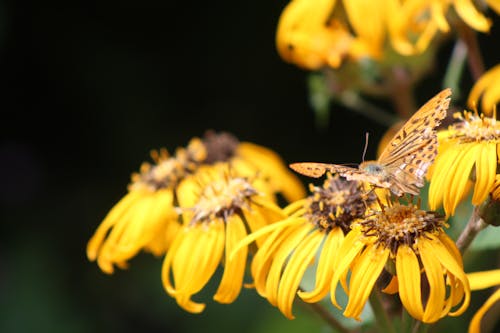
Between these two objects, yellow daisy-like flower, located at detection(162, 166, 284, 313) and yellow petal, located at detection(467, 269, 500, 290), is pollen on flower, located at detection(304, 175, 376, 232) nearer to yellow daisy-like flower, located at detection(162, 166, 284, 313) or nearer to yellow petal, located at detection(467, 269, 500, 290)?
yellow daisy-like flower, located at detection(162, 166, 284, 313)

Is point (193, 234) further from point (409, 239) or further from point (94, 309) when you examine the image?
point (94, 309)

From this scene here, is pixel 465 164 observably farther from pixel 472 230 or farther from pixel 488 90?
pixel 488 90

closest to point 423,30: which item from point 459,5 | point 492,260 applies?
point 459,5

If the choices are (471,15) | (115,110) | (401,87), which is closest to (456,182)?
(471,15)

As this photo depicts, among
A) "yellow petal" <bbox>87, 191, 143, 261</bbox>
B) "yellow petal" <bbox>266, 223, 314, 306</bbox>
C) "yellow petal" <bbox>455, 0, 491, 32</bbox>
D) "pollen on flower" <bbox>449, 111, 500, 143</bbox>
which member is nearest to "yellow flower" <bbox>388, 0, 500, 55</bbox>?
"yellow petal" <bbox>455, 0, 491, 32</bbox>

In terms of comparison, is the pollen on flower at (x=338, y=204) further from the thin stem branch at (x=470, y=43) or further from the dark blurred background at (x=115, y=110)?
the dark blurred background at (x=115, y=110)
